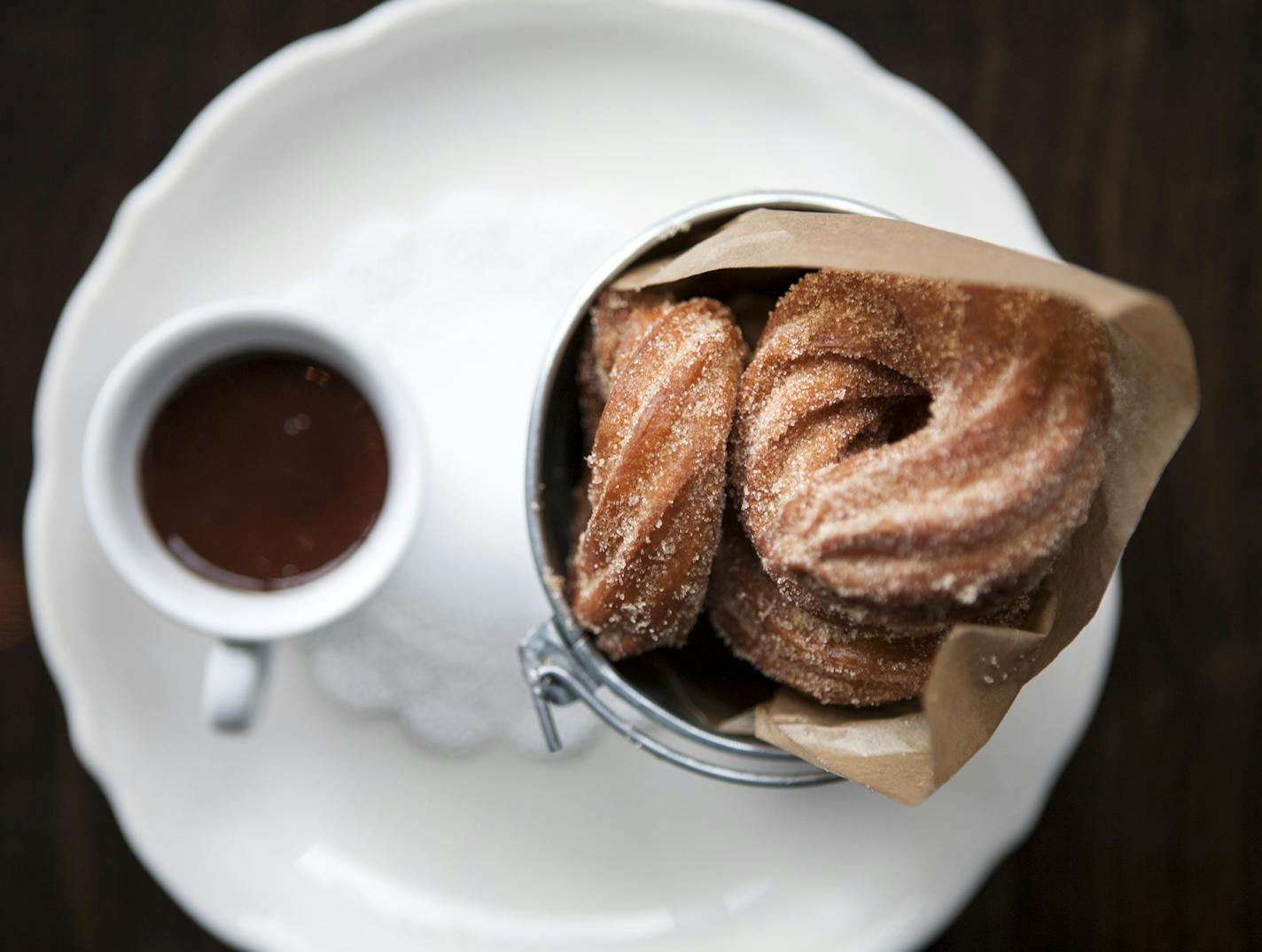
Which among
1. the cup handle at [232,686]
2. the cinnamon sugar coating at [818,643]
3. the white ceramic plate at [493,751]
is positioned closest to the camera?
the cinnamon sugar coating at [818,643]

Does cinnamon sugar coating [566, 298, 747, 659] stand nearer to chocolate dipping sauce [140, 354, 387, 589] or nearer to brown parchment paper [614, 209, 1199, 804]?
brown parchment paper [614, 209, 1199, 804]

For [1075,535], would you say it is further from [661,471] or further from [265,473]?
[265,473]

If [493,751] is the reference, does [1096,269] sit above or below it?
above

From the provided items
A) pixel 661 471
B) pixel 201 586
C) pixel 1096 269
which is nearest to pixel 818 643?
pixel 661 471

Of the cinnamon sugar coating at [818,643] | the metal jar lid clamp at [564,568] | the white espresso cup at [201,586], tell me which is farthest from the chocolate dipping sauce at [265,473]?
the cinnamon sugar coating at [818,643]

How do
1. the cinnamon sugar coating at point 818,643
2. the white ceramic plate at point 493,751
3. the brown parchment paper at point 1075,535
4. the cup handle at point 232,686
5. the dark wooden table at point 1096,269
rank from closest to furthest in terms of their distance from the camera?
the brown parchment paper at point 1075,535, the cinnamon sugar coating at point 818,643, the cup handle at point 232,686, the white ceramic plate at point 493,751, the dark wooden table at point 1096,269

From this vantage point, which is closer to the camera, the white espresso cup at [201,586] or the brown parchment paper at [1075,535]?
the brown parchment paper at [1075,535]

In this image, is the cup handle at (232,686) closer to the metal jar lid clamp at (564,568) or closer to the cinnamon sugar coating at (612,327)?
the metal jar lid clamp at (564,568)
